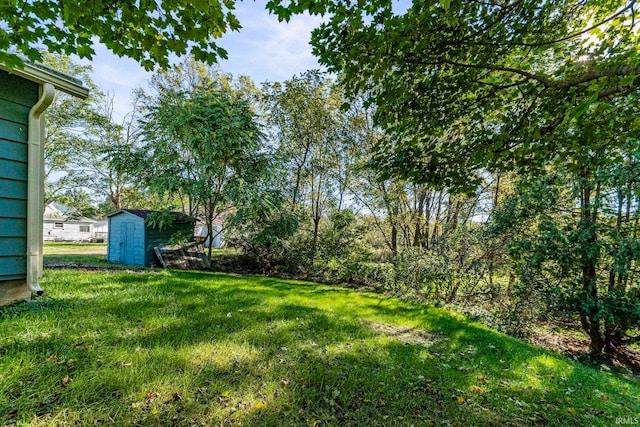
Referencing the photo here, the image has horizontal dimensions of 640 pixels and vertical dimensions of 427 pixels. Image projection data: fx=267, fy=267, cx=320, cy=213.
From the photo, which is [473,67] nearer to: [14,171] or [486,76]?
[486,76]

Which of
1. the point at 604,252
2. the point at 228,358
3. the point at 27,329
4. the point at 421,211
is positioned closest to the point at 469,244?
the point at 604,252

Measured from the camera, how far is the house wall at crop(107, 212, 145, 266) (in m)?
9.68

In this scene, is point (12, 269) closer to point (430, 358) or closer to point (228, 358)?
point (228, 358)

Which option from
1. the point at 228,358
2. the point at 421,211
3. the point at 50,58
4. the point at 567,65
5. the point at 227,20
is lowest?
the point at 228,358

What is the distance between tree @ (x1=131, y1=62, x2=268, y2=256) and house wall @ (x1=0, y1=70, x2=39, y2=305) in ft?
19.9

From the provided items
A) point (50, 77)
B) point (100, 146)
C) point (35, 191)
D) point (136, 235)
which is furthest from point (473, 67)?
point (100, 146)

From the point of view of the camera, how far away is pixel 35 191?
3.00 m

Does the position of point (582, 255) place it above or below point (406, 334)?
above

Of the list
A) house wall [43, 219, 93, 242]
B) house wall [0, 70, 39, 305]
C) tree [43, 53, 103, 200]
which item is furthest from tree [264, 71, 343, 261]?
house wall [43, 219, 93, 242]

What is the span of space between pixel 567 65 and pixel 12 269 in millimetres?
6664

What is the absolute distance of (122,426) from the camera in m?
1.52

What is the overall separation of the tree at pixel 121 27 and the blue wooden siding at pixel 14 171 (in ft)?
1.59

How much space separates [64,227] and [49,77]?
32.5m

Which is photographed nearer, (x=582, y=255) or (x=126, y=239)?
(x=582, y=255)
